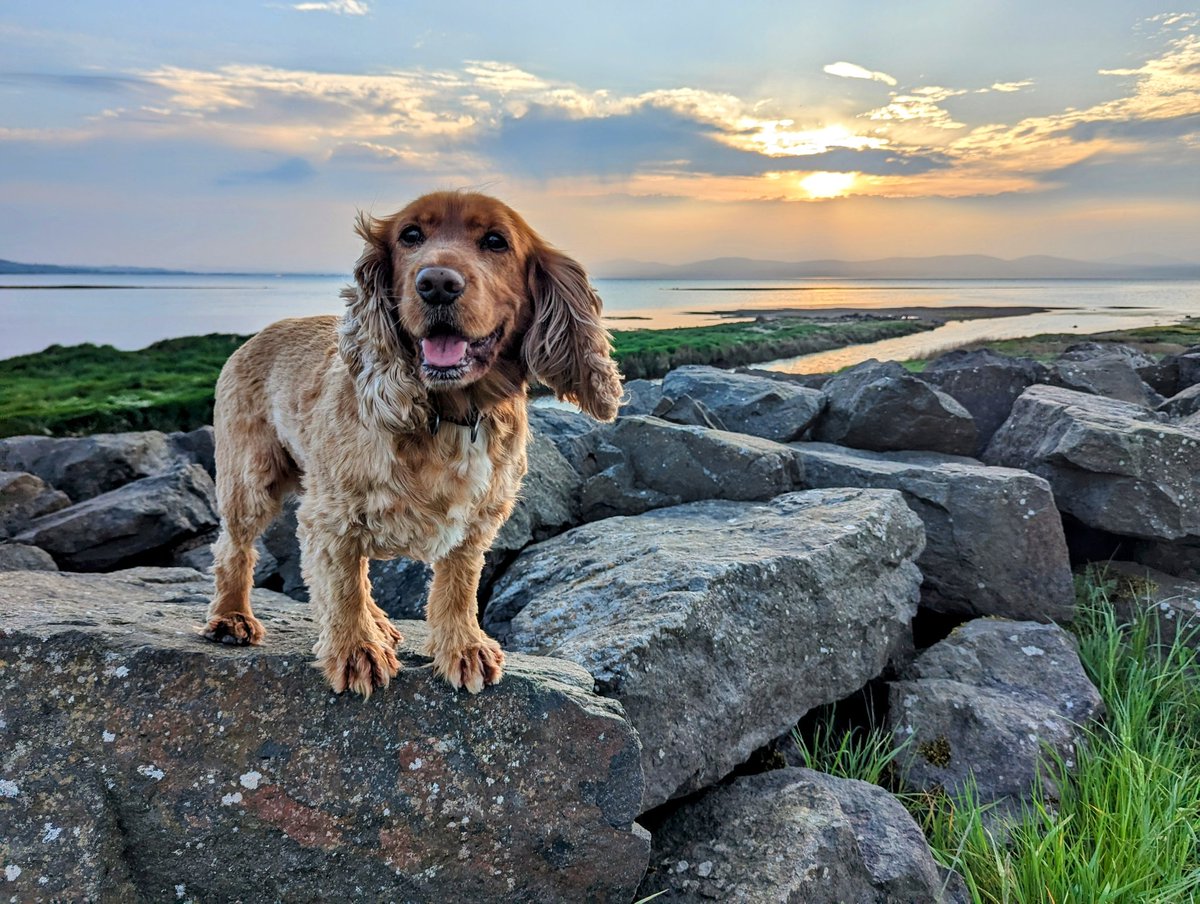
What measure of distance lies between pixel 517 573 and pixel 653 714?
6.99 ft

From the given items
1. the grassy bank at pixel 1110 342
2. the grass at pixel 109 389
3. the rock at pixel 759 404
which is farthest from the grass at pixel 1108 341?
the grass at pixel 109 389

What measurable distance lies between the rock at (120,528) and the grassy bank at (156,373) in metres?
9.50

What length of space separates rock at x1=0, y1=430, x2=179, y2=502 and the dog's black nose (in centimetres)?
947

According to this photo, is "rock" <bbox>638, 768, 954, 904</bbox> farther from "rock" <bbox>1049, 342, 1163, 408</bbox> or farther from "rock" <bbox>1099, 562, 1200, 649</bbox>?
"rock" <bbox>1049, 342, 1163, 408</bbox>

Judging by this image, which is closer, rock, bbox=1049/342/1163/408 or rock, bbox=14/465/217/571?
rock, bbox=14/465/217/571

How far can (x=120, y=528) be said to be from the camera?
7.67m

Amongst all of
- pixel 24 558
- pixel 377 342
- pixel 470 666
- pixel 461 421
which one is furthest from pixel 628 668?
pixel 24 558

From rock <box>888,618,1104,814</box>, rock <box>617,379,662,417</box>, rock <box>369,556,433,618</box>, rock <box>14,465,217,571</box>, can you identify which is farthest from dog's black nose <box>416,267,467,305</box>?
rock <box>617,379,662,417</box>

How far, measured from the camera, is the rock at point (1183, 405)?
925cm

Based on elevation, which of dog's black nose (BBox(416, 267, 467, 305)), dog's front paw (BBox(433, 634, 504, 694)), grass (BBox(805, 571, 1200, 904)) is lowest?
grass (BBox(805, 571, 1200, 904))

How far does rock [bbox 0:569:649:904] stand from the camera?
9.00 ft

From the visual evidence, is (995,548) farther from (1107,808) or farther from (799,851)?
(799,851)

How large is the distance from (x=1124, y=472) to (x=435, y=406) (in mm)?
6345

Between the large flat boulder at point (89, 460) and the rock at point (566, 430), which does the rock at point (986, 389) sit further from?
the large flat boulder at point (89, 460)
